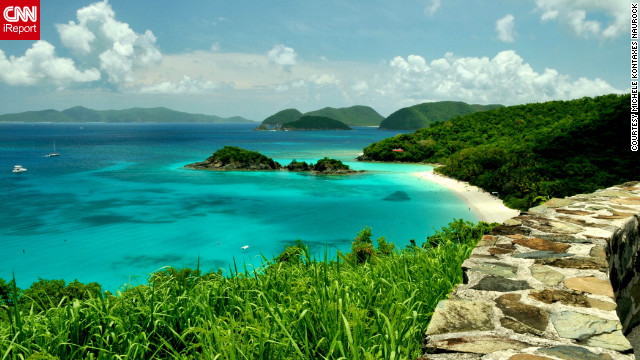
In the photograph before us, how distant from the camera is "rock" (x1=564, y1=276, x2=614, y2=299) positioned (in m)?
2.69

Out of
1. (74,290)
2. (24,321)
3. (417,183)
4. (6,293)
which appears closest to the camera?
(24,321)

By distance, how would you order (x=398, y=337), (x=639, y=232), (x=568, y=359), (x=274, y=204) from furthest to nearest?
(x=274, y=204)
(x=639, y=232)
(x=398, y=337)
(x=568, y=359)

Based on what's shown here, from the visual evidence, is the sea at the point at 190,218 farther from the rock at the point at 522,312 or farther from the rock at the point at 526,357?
the rock at the point at 526,357

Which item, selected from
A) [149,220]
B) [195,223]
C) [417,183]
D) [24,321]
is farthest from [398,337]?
[417,183]

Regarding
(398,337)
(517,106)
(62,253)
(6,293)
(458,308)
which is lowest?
(62,253)

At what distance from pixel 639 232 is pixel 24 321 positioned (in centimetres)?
699

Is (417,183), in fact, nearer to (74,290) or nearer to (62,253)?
(62,253)

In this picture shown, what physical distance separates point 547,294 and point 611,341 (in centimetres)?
65

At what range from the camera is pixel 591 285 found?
281cm

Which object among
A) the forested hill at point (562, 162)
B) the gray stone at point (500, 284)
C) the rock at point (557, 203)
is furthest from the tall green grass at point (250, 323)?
the forested hill at point (562, 162)

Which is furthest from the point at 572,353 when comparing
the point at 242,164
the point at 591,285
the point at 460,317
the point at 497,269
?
the point at 242,164

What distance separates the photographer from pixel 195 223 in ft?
75.7

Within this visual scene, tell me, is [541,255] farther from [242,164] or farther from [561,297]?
[242,164]

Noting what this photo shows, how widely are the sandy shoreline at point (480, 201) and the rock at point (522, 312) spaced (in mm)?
18612
